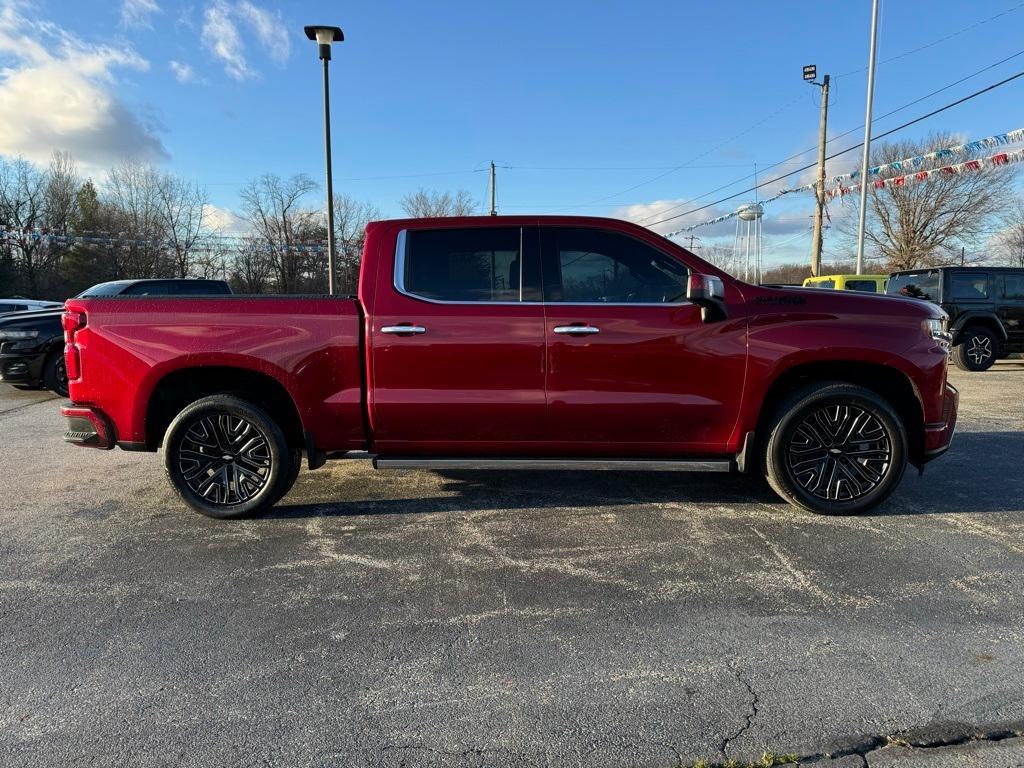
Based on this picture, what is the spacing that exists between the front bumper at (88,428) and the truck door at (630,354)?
294 centimetres

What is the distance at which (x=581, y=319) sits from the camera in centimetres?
392

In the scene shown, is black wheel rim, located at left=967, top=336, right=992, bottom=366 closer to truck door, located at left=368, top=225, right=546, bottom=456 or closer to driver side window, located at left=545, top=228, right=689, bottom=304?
driver side window, located at left=545, top=228, right=689, bottom=304

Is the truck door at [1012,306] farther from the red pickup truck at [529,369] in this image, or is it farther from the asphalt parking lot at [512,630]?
the red pickup truck at [529,369]

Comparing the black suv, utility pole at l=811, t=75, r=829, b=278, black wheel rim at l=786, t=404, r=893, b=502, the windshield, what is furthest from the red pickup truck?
utility pole at l=811, t=75, r=829, b=278

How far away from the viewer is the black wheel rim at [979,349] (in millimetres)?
12242

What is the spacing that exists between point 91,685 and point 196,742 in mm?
652

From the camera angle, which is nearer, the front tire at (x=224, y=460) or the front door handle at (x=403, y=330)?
the front door handle at (x=403, y=330)

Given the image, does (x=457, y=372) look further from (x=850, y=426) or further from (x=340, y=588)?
(x=850, y=426)

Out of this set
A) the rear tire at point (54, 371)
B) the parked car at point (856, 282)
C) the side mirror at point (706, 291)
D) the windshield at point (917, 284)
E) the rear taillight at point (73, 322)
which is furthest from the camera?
the parked car at point (856, 282)

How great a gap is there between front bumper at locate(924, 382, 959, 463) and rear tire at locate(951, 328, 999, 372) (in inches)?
399

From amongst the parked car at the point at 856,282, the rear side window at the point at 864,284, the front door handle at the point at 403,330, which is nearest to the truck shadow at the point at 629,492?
the front door handle at the point at 403,330

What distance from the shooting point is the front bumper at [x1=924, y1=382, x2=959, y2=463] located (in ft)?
13.3

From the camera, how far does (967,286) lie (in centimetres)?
1229

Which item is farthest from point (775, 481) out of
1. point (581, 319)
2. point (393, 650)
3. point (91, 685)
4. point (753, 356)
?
point (91, 685)
